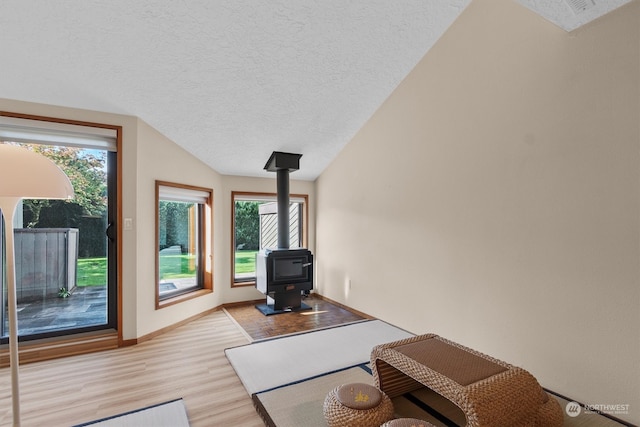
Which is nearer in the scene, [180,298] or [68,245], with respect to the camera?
[68,245]

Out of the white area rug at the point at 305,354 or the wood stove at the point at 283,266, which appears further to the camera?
the wood stove at the point at 283,266

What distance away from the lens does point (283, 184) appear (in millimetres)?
4180

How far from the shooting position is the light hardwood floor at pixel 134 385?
6.29 feet

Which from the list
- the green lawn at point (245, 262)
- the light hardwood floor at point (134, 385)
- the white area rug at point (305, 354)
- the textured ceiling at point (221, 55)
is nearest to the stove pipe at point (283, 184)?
the textured ceiling at point (221, 55)

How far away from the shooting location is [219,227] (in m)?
4.32

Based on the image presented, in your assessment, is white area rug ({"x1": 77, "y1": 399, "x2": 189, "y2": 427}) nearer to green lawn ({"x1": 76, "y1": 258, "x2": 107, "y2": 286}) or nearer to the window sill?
the window sill

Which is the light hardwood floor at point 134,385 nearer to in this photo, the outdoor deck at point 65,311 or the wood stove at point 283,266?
the outdoor deck at point 65,311

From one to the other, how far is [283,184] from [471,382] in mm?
3205

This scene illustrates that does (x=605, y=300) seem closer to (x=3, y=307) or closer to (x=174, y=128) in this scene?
(x=174, y=128)

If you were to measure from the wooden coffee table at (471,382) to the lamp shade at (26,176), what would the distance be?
1.91 meters

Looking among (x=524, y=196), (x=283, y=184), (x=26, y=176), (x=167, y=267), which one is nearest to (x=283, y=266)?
(x=283, y=184)

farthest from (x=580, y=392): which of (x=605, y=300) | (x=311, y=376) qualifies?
(x=311, y=376)

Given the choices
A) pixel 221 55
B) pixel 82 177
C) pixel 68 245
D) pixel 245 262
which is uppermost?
pixel 221 55

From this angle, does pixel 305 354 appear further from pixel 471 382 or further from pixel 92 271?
pixel 92 271
